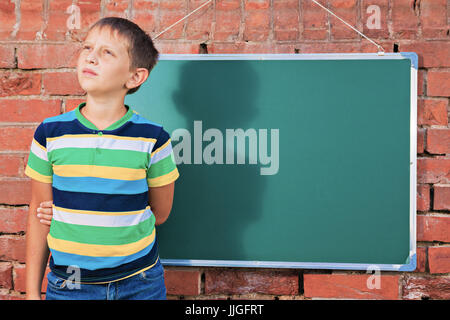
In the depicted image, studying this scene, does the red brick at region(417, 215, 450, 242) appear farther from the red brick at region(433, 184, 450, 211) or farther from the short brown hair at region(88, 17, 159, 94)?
the short brown hair at region(88, 17, 159, 94)

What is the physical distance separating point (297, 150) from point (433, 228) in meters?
0.53

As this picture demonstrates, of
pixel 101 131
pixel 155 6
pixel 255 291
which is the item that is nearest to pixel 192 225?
pixel 255 291

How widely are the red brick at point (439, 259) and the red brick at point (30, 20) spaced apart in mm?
1535

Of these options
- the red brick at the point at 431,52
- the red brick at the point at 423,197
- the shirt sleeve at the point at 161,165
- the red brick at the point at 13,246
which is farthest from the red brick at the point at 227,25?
the red brick at the point at 13,246

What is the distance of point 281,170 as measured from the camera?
1.14 metres

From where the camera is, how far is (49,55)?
1.17m

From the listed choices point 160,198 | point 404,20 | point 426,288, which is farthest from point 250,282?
point 404,20

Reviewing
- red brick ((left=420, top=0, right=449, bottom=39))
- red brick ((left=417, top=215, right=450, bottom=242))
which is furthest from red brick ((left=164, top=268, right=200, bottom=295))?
red brick ((left=420, top=0, right=449, bottom=39))

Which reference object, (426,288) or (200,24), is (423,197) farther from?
(200,24)

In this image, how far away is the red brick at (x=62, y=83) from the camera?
117 centimetres

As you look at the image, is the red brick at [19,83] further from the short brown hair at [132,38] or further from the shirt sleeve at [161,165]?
the shirt sleeve at [161,165]

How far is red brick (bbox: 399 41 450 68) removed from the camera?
1.12 metres

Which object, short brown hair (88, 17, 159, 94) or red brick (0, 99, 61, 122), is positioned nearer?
short brown hair (88, 17, 159, 94)

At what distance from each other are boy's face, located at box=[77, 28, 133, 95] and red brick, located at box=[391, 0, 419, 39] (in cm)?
89
